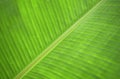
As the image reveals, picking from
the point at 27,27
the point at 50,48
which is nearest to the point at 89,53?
the point at 50,48

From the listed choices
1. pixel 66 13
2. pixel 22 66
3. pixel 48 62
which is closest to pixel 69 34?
pixel 66 13

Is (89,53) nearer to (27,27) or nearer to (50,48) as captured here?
(50,48)

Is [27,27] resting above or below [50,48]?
above

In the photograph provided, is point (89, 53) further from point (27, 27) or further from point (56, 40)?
point (27, 27)

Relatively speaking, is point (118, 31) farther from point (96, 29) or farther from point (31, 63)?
point (31, 63)

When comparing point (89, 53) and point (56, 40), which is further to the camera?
point (56, 40)

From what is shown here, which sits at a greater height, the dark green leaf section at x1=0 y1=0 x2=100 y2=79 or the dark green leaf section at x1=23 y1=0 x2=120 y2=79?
the dark green leaf section at x1=0 y1=0 x2=100 y2=79
